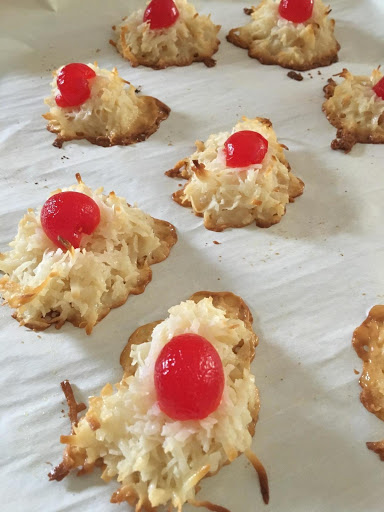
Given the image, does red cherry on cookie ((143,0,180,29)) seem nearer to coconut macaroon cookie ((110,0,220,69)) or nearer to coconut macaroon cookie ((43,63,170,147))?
coconut macaroon cookie ((110,0,220,69))

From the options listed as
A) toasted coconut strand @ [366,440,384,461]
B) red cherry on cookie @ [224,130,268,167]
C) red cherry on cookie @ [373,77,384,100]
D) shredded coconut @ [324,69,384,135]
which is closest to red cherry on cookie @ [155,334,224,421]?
toasted coconut strand @ [366,440,384,461]

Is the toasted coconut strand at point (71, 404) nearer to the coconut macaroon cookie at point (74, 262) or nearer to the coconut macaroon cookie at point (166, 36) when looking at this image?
the coconut macaroon cookie at point (74, 262)

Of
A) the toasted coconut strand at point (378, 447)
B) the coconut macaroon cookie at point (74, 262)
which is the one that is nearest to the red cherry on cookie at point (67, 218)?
the coconut macaroon cookie at point (74, 262)

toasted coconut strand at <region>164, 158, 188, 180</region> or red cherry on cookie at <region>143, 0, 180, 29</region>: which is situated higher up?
red cherry on cookie at <region>143, 0, 180, 29</region>

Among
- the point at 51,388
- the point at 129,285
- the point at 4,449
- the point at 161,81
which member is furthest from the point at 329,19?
the point at 4,449

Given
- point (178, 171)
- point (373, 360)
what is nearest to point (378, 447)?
point (373, 360)

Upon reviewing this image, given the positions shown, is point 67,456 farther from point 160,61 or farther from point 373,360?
point 160,61
